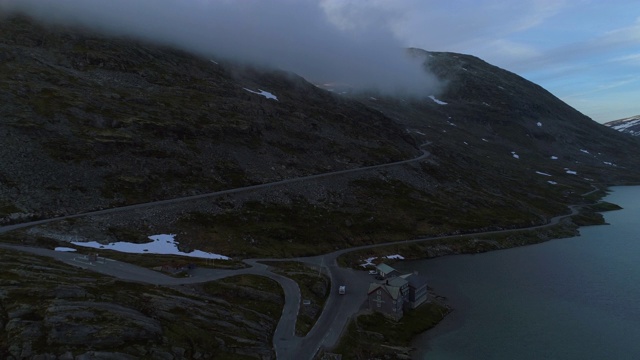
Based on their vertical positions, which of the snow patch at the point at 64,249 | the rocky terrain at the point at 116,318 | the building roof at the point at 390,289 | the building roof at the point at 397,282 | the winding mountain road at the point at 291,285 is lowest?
the snow patch at the point at 64,249

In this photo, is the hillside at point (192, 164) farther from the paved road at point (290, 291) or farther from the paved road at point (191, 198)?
the paved road at point (290, 291)

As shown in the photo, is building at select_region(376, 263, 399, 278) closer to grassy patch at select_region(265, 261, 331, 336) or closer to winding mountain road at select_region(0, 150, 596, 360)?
winding mountain road at select_region(0, 150, 596, 360)

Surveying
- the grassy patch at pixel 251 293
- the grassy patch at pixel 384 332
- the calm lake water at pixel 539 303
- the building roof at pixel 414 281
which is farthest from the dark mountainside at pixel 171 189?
the building roof at pixel 414 281

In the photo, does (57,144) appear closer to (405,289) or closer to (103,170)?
(103,170)

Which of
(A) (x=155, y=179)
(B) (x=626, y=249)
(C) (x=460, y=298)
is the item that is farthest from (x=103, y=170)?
(B) (x=626, y=249)

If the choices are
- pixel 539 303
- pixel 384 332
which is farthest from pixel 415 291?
pixel 539 303

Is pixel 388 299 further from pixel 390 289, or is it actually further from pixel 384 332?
pixel 384 332

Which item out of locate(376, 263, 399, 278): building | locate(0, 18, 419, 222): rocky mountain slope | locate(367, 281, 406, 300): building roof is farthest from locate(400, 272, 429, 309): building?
locate(0, 18, 419, 222): rocky mountain slope
